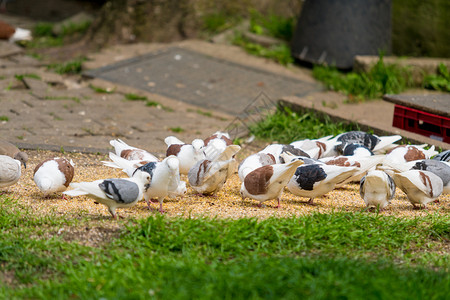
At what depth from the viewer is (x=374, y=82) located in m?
7.75

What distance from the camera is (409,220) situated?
3.89 meters

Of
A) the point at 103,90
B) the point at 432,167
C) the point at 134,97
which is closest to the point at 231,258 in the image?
the point at 432,167

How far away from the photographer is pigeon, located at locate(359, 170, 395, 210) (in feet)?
13.1

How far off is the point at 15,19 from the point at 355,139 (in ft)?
27.7

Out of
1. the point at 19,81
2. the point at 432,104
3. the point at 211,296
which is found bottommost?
the point at 19,81

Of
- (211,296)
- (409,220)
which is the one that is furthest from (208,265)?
(409,220)

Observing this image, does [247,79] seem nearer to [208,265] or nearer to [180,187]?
[180,187]

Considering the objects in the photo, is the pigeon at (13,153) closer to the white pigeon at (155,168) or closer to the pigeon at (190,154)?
the white pigeon at (155,168)

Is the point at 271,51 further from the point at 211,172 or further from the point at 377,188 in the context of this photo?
the point at 377,188

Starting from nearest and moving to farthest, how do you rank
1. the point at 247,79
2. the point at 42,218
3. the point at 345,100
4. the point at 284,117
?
the point at 42,218, the point at 284,117, the point at 345,100, the point at 247,79

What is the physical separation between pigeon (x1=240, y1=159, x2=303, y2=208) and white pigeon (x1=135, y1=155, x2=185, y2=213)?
527 millimetres

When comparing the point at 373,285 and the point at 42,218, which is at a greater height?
the point at 373,285

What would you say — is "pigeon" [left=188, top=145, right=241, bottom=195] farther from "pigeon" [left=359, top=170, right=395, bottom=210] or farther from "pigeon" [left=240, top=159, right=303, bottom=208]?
"pigeon" [left=359, top=170, right=395, bottom=210]

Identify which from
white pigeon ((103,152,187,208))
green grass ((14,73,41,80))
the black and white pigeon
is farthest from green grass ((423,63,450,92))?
green grass ((14,73,41,80))
